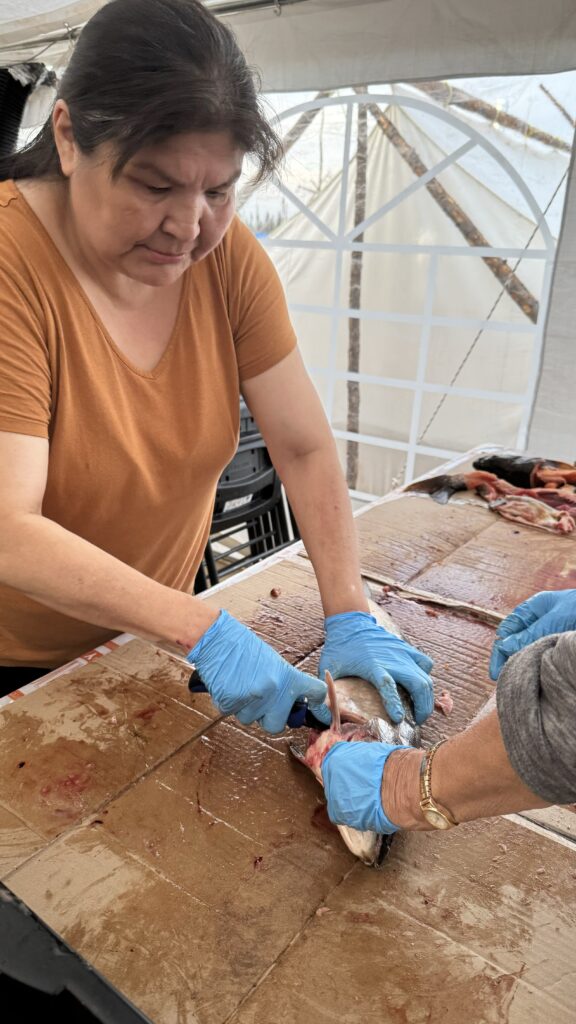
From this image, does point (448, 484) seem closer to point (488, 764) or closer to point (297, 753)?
point (297, 753)

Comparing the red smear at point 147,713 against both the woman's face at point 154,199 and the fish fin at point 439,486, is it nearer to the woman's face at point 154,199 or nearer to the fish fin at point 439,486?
the woman's face at point 154,199

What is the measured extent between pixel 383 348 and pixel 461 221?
44.2 inches

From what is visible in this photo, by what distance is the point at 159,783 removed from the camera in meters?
1.42

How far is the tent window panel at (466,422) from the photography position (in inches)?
200

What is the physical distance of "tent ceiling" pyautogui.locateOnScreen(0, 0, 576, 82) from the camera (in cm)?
389

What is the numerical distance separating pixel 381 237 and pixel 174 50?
14.4ft

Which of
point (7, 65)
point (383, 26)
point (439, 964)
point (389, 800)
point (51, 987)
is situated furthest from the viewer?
point (7, 65)

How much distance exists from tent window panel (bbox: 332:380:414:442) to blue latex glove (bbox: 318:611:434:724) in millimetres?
3929

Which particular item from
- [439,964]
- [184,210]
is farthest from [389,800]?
[184,210]

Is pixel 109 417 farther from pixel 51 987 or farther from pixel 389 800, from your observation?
pixel 51 987

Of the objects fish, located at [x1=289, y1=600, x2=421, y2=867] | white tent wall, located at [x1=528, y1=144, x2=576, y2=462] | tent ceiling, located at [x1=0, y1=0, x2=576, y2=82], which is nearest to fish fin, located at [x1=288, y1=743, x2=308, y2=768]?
fish, located at [x1=289, y1=600, x2=421, y2=867]

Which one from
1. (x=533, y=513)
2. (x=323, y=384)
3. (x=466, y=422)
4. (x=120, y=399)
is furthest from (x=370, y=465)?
(x=120, y=399)

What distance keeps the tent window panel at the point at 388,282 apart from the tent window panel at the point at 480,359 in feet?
1.19

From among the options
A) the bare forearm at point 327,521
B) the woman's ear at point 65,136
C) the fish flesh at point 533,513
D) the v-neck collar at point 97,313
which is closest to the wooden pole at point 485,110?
the fish flesh at point 533,513
